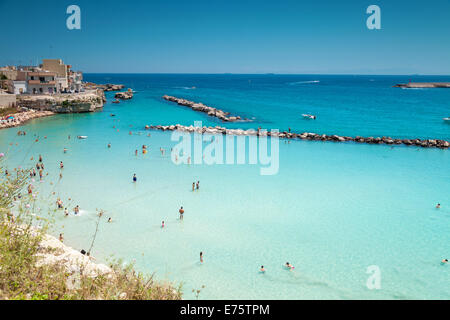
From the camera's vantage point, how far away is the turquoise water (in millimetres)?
13609

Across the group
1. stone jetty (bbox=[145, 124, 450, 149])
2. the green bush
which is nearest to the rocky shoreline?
stone jetty (bbox=[145, 124, 450, 149])

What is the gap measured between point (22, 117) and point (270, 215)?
4312 cm

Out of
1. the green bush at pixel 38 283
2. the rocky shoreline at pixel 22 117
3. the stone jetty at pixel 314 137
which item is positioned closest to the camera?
the green bush at pixel 38 283

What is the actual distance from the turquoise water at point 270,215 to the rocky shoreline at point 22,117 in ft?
18.6

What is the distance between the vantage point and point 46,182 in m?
23.2

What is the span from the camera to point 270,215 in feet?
63.2

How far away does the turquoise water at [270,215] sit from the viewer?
13.6 m

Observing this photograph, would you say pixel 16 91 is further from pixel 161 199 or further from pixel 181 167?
pixel 161 199

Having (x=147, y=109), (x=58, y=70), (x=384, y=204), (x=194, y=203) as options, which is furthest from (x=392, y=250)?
→ (x=58, y=70)

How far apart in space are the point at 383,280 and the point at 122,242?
40.6ft

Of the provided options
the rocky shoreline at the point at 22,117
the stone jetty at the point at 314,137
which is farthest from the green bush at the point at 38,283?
the rocky shoreline at the point at 22,117

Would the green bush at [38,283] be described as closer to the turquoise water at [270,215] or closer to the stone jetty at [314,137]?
the turquoise water at [270,215]

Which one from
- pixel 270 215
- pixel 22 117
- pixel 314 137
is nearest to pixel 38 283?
pixel 270 215

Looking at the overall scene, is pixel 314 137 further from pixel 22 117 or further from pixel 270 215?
pixel 22 117
